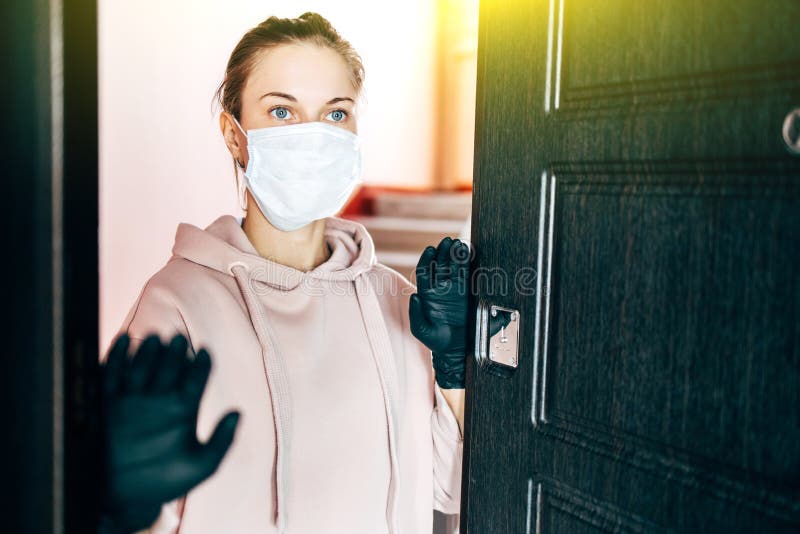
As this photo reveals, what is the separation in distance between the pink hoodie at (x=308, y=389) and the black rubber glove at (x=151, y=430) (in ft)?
0.53

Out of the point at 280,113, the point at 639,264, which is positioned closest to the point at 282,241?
the point at 280,113

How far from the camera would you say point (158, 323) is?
1066mm

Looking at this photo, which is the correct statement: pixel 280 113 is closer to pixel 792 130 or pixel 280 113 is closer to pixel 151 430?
pixel 151 430

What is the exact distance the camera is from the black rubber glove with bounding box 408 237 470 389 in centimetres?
116

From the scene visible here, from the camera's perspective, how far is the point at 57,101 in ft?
2.28

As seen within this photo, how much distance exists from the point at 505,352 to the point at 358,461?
0.35 m

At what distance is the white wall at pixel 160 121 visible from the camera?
3.35ft

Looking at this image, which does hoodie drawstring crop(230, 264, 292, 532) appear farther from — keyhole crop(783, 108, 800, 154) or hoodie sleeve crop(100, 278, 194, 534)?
keyhole crop(783, 108, 800, 154)

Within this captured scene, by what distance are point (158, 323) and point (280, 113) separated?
41 centimetres

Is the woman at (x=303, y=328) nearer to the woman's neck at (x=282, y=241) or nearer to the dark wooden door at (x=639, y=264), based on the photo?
the woman's neck at (x=282, y=241)

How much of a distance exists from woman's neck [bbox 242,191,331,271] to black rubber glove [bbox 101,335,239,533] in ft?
1.18

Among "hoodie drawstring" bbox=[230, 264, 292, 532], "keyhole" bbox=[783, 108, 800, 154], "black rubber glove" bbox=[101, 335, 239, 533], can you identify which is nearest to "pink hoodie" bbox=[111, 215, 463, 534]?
"hoodie drawstring" bbox=[230, 264, 292, 532]

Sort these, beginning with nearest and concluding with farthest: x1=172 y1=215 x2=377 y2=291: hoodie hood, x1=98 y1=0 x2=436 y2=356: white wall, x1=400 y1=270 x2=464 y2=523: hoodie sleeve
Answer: x1=98 y1=0 x2=436 y2=356: white wall, x1=172 y1=215 x2=377 y2=291: hoodie hood, x1=400 y1=270 x2=464 y2=523: hoodie sleeve

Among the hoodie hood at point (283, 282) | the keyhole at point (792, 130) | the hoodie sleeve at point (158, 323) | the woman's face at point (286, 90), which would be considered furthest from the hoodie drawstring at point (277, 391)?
the keyhole at point (792, 130)
